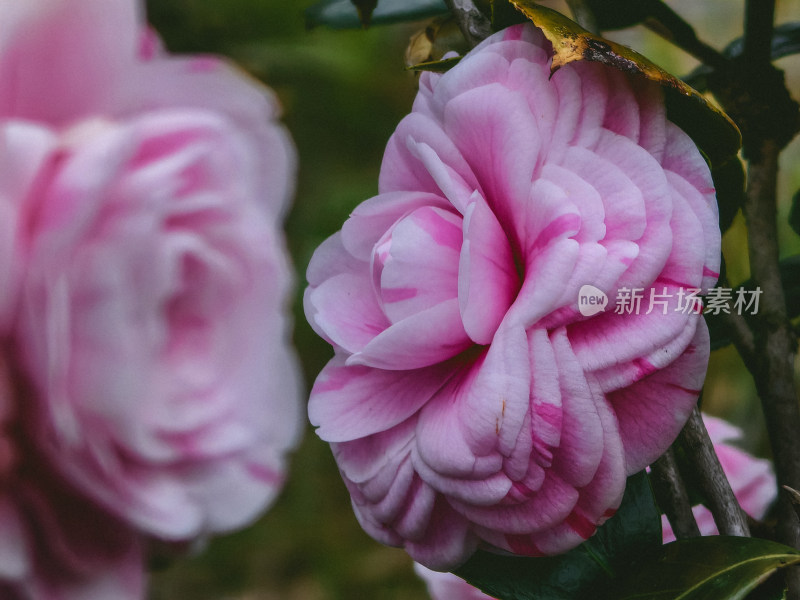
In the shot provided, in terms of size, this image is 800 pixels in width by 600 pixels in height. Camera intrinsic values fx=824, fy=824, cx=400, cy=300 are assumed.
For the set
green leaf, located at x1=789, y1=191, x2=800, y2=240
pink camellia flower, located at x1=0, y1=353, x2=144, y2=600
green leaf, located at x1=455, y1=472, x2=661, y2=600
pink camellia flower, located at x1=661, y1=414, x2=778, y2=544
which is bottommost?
pink camellia flower, located at x1=661, y1=414, x2=778, y2=544

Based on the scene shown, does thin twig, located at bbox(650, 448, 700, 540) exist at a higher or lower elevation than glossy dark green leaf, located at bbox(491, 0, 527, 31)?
lower

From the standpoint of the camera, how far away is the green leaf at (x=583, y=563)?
27 centimetres

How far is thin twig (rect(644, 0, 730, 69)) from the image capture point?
0.32 metres

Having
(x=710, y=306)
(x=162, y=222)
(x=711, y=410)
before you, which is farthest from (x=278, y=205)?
(x=711, y=410)

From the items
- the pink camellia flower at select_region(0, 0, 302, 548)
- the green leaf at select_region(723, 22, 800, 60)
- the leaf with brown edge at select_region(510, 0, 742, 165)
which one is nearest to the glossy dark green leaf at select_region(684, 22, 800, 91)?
the green leaf at select_region(723, 22, 800, 60)

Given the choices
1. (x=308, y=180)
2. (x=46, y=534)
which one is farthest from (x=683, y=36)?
(x=46, y=534)

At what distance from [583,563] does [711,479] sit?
5 cm

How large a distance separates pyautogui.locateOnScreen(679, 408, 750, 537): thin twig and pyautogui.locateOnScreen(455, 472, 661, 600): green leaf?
2cm

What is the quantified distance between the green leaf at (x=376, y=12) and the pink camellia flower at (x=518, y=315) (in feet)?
0.29

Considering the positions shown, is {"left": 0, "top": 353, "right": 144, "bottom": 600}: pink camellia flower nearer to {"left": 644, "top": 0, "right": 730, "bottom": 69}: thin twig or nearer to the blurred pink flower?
the blurred pink flower

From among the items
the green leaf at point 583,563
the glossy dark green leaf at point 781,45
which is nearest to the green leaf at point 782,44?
the glossy dark green leaf at point 781,45

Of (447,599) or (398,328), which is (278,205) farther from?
(447,599)

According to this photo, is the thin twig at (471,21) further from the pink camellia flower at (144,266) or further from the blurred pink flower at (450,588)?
the blurred pink flower at (450,588)

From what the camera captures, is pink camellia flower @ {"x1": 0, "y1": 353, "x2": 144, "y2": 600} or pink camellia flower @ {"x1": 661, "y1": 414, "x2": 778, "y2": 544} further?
pink camellia flower @ {"x1": 661, "y1": 414, "x2": 778, "y2": 544}
